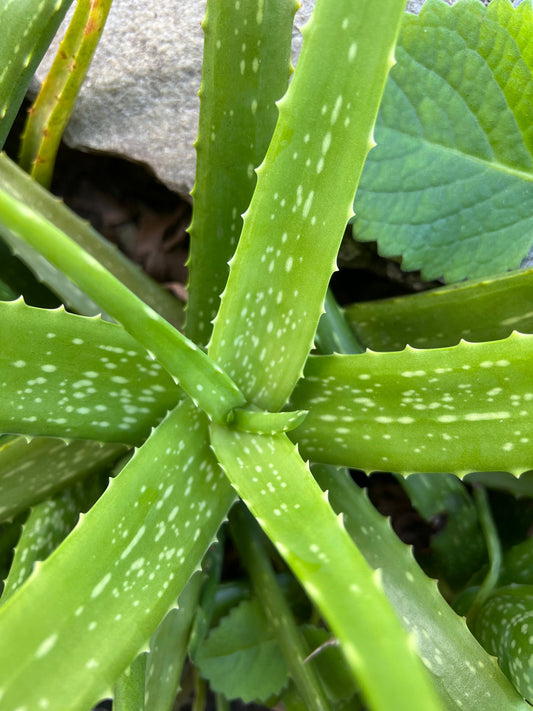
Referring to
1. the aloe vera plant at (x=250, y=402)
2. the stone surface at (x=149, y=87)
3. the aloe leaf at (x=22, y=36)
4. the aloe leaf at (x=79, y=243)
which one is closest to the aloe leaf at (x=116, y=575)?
the aloe vera plant at (x=250, y=402)

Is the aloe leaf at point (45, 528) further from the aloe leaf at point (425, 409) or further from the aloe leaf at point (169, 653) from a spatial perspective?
the aloe leaf at point (425, 409)

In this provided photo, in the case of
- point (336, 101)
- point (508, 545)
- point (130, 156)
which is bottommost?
point (508, 545)

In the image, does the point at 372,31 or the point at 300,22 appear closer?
the point at 372,31

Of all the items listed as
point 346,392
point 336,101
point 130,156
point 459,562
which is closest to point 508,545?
point 459,562

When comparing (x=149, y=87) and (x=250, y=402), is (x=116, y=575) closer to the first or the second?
(x=250, y=402)

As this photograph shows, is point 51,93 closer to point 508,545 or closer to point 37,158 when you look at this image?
point 37,158

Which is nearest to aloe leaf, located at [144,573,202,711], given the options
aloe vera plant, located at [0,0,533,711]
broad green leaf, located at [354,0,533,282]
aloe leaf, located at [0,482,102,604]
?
aloe vera plant, located at [0,0,533,711]

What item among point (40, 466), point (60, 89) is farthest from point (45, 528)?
point (60, 89)

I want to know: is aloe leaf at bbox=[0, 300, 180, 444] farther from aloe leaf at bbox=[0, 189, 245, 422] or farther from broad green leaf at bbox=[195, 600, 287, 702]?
broad green leaf at bbox=[195, 600, 287, 702]
